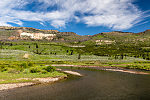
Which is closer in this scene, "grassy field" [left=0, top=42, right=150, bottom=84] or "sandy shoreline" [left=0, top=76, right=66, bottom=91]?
"sandy shoreline" [left=0, top=76, right=66, bottom=91]

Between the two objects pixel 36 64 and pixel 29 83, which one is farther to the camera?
pixel 36 64

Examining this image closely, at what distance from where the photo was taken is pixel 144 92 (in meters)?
31.4

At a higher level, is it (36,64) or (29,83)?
(36,64)

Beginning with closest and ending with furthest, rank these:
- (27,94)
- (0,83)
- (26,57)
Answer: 1. (27,94)
2. (0,83)
3. (26,57)

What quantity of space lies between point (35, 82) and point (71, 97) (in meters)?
14.7

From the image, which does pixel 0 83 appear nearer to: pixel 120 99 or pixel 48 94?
pixel 48 94

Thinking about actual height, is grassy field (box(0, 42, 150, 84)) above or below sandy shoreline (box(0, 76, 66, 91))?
above

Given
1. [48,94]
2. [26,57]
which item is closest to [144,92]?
[48,94]

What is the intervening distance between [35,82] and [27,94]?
9.29 metres

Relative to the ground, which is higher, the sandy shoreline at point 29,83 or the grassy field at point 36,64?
the grassy field at point 36,64

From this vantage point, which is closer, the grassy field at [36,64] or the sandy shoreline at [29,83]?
the sandy shoreline at [29,83]

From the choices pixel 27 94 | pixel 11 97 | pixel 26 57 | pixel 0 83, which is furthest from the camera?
pixel 26 57

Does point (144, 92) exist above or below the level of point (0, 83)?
below

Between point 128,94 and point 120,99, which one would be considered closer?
point 120,99
